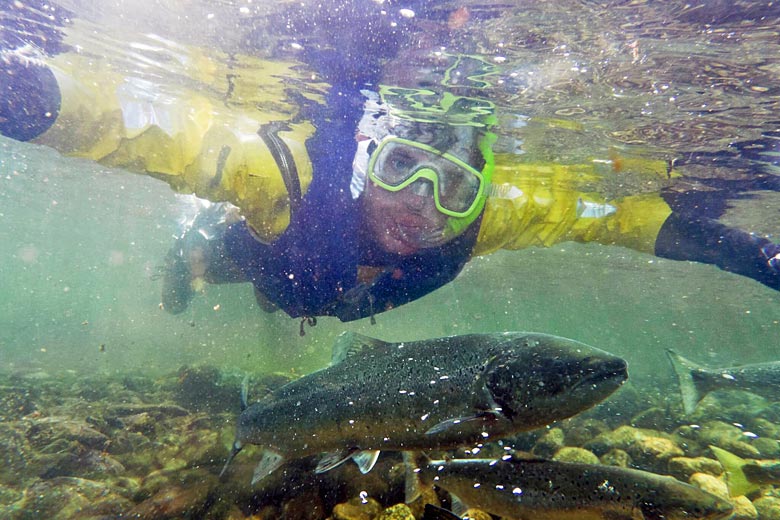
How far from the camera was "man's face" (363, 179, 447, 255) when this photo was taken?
649cm

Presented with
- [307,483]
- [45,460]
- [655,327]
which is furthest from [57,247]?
[655,327]

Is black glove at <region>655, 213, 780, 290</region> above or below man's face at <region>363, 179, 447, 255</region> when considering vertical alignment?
below

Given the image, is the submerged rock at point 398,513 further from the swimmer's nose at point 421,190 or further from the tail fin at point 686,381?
the tail fin at point 686,381

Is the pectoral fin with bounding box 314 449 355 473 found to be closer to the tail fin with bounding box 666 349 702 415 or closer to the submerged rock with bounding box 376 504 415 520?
the submerged rock with bounding box 376 504 415 520

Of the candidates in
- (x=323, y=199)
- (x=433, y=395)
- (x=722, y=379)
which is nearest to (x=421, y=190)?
(x=323, y=199)

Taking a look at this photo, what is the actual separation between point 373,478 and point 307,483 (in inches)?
29.5

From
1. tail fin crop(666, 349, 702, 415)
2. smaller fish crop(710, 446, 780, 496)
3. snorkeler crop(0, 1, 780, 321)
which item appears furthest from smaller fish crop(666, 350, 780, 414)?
smaller fish crop(710, 446, 780, 496)

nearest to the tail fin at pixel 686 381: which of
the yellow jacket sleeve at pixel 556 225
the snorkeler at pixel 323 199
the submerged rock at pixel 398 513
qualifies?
the snorkeler at pixel 323 199

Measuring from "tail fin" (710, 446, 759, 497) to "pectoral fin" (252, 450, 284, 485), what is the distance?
5042mm

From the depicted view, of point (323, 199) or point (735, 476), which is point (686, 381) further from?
point (323, 199)

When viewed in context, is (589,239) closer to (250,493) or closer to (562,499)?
(562,499)

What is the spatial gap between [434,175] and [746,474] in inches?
225

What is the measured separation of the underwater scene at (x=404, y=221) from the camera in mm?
3428

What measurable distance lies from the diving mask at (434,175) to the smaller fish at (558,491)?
395 centimetres
